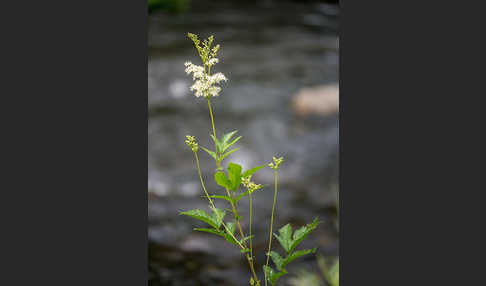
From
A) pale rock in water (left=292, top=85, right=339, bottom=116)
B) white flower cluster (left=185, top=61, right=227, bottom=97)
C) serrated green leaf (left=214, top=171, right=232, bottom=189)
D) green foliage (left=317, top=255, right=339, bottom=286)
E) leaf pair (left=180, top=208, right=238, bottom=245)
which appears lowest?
green foliage (left=317, top=255, right=339, bottom=286)

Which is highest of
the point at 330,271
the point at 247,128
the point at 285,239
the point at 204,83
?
the point at 204,83

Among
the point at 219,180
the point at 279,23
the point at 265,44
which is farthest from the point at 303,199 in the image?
the point at 279,23

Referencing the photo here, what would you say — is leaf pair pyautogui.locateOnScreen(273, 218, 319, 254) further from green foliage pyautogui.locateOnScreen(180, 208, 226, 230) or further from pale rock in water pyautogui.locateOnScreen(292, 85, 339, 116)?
pale rock in water pyautogui.locateOnScreen(292, 85, 339, 116)

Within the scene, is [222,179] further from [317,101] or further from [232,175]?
[317,101]

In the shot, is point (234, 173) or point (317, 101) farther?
point (317, 101)

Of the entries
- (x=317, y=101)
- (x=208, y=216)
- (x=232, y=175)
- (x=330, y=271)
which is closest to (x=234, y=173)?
(x=232, y=175)

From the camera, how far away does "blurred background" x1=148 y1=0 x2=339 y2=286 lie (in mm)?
1990

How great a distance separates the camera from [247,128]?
2.96 meters

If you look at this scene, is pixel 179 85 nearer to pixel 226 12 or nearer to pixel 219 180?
pixel 226 12

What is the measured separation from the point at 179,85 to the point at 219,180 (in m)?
2.74

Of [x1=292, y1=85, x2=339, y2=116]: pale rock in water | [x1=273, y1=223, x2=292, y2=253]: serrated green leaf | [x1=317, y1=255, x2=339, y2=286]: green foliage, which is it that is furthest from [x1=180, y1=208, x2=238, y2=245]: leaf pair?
[x1=292, y1=85, x2=339, y2=116]: pale rock in water

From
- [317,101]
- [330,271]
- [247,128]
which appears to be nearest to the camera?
[330,271]

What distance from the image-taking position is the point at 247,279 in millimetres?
1884

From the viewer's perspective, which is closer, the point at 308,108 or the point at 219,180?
the point at 219,180
